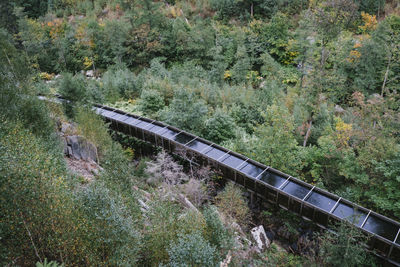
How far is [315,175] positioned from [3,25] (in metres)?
46.0

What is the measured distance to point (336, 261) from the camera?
11.0 metres

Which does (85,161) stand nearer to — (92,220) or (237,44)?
(92,220)

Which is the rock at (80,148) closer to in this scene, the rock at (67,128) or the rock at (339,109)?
the rock at (67,128)

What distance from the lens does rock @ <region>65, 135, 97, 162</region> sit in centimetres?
1922

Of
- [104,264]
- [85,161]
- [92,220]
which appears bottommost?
[85,161]

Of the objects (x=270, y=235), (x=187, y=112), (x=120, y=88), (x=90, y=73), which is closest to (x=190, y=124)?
(x=187, y=112)

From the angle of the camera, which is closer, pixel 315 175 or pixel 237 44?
pixel 315 175

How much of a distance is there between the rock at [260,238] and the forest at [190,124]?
445 mm

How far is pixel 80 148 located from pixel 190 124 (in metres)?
7.73

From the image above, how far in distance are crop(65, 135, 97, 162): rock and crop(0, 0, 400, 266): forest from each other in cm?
43

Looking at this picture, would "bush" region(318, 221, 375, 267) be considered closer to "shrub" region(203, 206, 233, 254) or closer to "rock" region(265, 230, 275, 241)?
"shrub" region(203, 206, 233, 254)

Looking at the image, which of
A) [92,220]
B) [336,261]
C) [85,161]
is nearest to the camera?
[92,220]

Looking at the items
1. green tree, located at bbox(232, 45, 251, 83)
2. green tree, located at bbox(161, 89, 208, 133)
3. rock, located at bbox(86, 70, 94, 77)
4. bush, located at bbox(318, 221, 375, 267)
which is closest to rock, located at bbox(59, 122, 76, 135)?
green tree, located at bbox(161, 89, 208, 133)

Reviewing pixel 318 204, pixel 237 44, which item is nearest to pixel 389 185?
pixel 318 204
